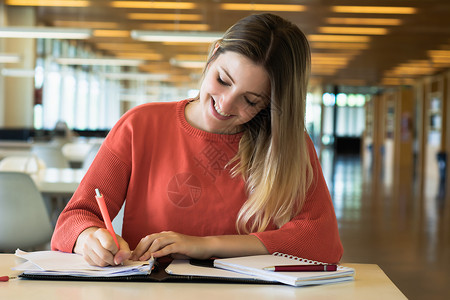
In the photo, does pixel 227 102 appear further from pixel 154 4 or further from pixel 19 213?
pixel 154 4

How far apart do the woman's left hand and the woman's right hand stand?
0.16 feet

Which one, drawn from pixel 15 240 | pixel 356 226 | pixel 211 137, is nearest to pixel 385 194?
pixel 356 226

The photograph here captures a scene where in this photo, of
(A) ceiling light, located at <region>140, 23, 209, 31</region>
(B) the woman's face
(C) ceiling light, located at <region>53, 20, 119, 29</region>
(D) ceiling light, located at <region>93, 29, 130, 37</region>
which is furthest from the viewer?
(D) ceiling light, located at <region>93, 29, 130, 37</region>

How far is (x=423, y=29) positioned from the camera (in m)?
11.4

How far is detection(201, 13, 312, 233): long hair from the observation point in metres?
1.24

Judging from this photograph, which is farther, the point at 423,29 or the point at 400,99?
the point at 400,99

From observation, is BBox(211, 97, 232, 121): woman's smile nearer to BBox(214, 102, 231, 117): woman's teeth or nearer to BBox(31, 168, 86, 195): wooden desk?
BBox(214, 102, 231, 117): woman's teeth

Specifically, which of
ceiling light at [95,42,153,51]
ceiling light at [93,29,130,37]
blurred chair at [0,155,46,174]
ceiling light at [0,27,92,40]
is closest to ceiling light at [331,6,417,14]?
ceiling light at [0,27,92,40]

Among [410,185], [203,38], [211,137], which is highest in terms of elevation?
[203,38]

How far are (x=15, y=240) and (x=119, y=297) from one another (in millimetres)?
2208

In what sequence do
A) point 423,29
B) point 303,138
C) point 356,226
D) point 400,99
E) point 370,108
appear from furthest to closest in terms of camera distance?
1. point 370,108
2. point 400,99
3. point 423,29
4. point 356,226
5. point 303,138

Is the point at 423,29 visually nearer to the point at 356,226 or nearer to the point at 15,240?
the point at 356,226

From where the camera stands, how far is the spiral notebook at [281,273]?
1.09m

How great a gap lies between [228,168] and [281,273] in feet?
1.13
